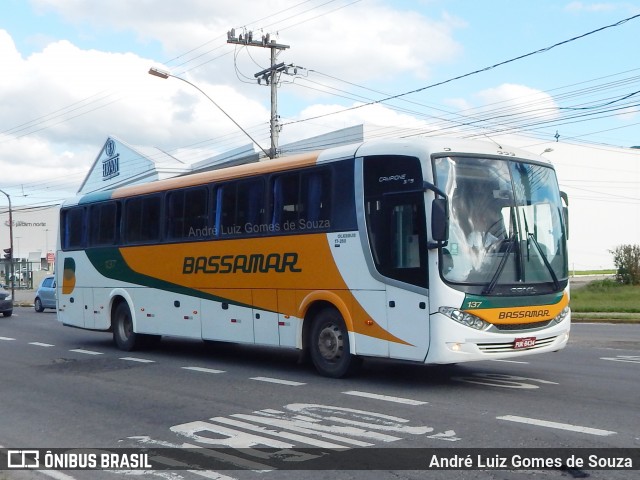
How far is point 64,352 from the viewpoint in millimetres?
17766

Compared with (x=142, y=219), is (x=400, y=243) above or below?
below

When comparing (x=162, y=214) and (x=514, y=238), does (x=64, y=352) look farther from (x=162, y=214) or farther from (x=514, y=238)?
(x=514, y=238)

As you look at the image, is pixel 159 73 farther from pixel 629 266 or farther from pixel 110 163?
pixel 110 163

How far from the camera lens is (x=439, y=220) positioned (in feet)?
34.3

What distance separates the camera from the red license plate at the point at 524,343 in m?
11.0

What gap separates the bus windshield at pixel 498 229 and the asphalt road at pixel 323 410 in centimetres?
148

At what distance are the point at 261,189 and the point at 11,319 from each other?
20.4 metres

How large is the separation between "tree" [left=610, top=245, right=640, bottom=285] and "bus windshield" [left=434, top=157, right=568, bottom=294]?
30.3 m

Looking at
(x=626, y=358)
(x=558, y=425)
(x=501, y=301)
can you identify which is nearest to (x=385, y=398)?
(x=501, y=301)

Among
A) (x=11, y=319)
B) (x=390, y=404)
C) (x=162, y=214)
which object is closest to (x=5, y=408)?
(x=390, y=404)

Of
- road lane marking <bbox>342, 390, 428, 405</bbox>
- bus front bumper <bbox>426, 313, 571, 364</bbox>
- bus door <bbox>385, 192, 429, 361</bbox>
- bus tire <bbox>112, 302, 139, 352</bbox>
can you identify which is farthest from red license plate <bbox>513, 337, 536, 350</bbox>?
bus tire <bbox>112, 302, 139, 352</bbox>

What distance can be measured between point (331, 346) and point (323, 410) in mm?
2682

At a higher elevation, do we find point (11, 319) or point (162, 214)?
point (162, 214)

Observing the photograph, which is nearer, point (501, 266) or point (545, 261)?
point (501, 266)
